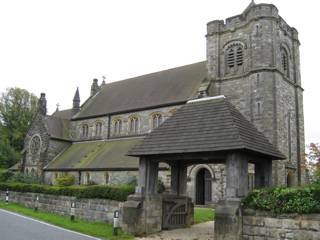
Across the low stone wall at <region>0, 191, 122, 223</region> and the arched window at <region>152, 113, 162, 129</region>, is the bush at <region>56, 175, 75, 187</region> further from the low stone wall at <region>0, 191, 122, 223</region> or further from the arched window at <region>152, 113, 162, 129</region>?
the arched window at <region>152, 113, 162, 129</region>

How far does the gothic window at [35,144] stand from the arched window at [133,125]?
37.0 ft

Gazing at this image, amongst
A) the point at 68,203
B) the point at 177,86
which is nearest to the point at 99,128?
the point at 177,86

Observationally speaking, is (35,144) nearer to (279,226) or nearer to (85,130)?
(85,130)

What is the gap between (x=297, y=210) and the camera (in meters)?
11.8

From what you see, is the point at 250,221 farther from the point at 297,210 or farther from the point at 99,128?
the point at 99,128

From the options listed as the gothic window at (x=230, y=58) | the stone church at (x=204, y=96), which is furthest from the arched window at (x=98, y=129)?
the gothic window at (x=230, y=58)

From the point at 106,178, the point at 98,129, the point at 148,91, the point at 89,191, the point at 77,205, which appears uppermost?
the point at 148,91

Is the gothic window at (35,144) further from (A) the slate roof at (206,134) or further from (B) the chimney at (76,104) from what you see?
(A) the slate roof at (206,134)

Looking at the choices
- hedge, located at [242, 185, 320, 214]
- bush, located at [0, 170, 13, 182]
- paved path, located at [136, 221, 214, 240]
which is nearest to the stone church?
bush, located at [0, 170, 13, 182]

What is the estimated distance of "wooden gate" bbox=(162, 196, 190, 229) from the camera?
17016 mm

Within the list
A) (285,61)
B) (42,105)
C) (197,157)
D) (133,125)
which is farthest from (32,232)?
(42,105)

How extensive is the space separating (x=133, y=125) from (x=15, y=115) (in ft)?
88.6

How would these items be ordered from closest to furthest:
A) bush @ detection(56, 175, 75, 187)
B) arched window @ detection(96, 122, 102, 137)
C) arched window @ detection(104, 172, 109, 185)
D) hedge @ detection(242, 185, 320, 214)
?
hedge @ detection(242, 185, 320, 214) → arched window @ detection(104, 172, 109, 185) → bush @ detection(56, 175, 75, 187) → arched window @ detection(96, 122, 102, 137)

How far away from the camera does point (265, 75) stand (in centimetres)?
2908
